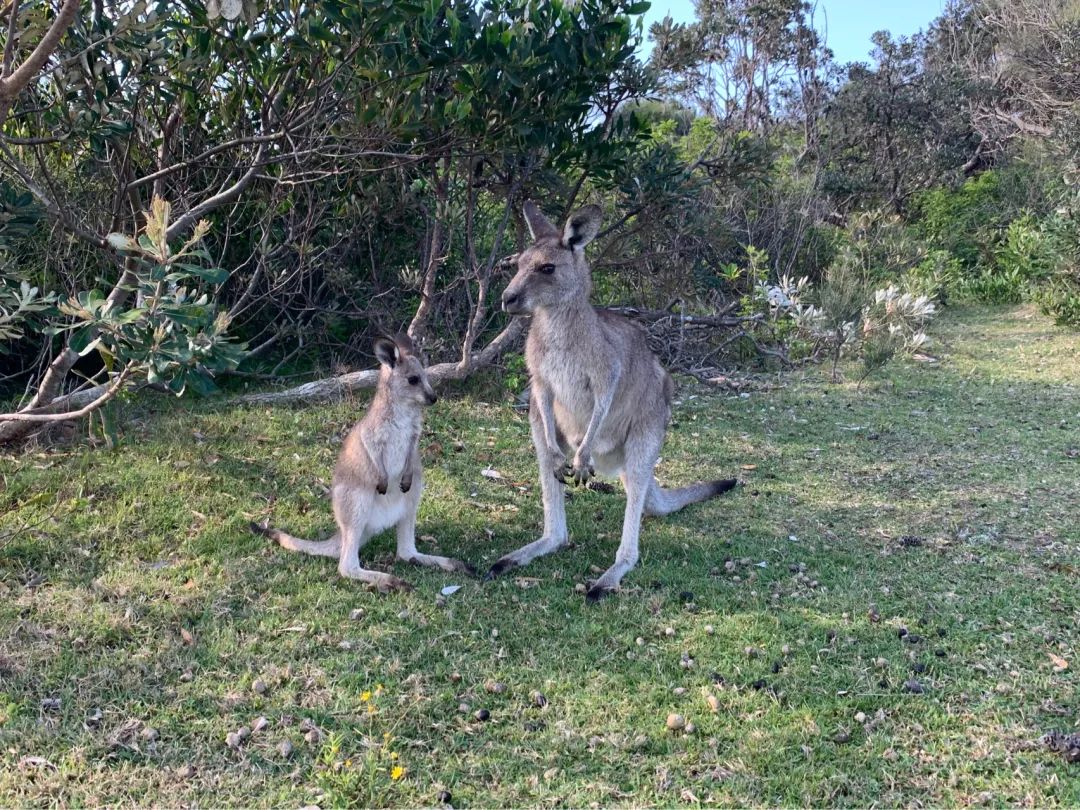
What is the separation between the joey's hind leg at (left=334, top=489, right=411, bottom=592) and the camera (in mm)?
3346

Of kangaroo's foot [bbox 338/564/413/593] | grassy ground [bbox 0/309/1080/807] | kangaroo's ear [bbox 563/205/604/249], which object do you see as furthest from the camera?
kangaroo's ear [bbox 563/205/604/249]

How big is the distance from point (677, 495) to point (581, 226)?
4.78 ft

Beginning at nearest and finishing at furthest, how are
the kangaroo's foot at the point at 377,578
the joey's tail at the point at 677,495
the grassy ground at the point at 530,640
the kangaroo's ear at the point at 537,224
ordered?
the grassy ground at the point at 530,640 < the kangaroo's foot at the point at 377,578 < the kangaroo's ear at the point at 537,224 < the joey's tail at the point at 677,495

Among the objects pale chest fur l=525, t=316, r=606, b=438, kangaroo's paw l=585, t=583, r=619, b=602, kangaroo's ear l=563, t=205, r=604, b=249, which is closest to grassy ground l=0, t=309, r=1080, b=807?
kangaroo's paw l=585, t=583, r=619, b=602

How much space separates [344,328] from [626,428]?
335 centimetres

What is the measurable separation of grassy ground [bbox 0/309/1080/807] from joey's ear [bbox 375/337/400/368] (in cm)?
84

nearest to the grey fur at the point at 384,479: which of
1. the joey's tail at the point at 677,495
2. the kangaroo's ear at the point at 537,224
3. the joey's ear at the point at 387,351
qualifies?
the joey's ear at the point at 387,351

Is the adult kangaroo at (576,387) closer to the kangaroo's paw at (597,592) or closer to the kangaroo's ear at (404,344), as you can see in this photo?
the kangaroo's paw at (597,592)

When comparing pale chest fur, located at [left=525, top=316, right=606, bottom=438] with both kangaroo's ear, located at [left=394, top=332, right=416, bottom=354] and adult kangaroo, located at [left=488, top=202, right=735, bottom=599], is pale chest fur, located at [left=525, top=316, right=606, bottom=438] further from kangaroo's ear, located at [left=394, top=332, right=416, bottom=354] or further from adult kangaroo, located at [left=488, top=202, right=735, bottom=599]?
kangaroo's ear, located at [left=394, top=332, right=416, bottom=354]

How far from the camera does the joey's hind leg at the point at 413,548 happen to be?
140 inches

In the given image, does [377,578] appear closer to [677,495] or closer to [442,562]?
[442,562]

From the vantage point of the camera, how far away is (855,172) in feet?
44.7

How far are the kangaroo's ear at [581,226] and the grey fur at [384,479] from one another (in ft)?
2.75

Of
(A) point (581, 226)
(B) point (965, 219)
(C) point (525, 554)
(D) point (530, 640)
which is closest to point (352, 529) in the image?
(C) point (525, 554)
